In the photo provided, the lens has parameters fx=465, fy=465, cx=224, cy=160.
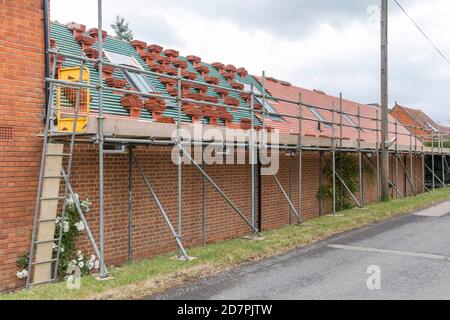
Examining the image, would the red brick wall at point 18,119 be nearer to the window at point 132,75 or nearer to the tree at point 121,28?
the window at point 132,75

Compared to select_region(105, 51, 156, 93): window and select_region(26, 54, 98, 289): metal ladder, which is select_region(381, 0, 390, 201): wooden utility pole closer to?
select_region(105, 51, 156, 93): window

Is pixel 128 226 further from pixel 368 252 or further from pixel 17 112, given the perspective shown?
pixel 368 252

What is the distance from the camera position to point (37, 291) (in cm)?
525

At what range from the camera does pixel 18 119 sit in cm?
603


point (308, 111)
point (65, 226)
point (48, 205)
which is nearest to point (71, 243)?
point (65, 226)

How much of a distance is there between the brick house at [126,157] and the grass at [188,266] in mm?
929

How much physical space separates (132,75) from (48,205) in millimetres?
4214

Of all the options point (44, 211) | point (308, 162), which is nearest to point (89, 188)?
point (44, 211)

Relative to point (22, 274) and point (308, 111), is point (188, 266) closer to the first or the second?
point (22, 274)

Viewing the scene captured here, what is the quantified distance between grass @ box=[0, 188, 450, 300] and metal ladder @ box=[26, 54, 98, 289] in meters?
0.61

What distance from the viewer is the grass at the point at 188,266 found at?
5.22m

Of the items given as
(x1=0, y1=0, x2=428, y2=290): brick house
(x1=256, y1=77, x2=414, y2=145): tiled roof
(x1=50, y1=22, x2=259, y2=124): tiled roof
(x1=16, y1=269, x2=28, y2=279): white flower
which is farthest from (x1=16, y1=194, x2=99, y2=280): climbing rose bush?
(x1=256, y1=77, x2=414, y2=145): tiled roof

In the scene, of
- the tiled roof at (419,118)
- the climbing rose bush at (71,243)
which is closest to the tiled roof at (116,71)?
the climbing rose bush at (71,243)
